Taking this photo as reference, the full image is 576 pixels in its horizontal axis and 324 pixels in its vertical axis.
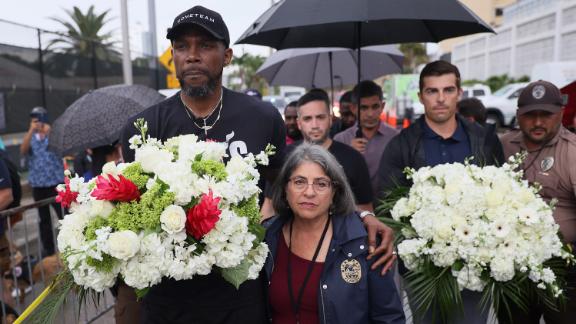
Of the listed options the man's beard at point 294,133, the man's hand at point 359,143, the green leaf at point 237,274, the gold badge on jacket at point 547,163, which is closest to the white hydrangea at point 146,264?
the green leaf at point 237,274

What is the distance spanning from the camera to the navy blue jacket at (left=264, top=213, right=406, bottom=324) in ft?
7.36

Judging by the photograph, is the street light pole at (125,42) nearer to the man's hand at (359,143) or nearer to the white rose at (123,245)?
the man's hand at (359,143)

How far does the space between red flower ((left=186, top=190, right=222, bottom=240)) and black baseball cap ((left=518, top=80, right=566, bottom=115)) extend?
2326mm

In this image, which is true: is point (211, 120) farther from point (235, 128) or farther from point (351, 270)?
point (351, 270)

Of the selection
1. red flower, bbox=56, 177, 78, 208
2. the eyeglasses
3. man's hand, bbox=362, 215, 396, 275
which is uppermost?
red flower, bbox=56, 177, 78, 208

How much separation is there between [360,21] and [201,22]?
1.37 metres

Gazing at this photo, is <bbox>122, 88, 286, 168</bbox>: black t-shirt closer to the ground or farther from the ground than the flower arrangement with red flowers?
farther from the ground

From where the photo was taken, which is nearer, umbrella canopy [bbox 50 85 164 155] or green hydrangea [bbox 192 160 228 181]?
green hydrangea [bbox 192 160 228 181]

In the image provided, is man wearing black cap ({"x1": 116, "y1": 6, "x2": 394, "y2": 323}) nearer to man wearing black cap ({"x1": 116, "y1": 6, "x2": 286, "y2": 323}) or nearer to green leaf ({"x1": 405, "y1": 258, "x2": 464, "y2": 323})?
man wearing black cap ({"x1": 116, "y1": 6, "x2": 286, "y2": 323})

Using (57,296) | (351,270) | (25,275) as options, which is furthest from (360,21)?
(25,275)

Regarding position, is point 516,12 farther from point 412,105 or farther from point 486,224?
point 486,224

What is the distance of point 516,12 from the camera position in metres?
40.6

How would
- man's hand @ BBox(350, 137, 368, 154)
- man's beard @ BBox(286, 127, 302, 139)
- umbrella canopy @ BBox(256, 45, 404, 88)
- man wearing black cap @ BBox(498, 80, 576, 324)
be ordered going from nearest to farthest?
man wearing black cap @ BBox(498, 80, 576, 324) < man's hand @ BBox(350, 137, 368, 154) < man's beard @ BBox(286, 127, 302, 139) < umbrella canopy @ BBox(256, 45, 404, 88)

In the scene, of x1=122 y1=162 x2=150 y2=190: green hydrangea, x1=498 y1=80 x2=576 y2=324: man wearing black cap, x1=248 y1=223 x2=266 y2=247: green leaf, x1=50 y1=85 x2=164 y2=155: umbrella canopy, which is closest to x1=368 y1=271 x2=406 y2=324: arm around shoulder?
x1=248 y1=223 x2=266 y2=247: green leaf
